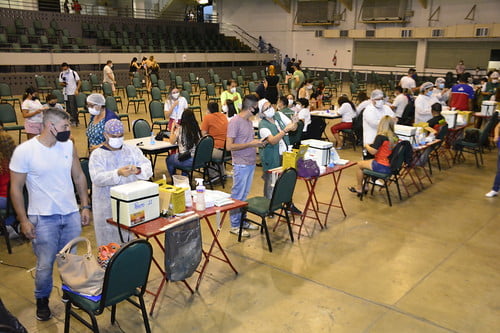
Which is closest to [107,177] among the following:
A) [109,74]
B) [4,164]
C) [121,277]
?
[121,277]

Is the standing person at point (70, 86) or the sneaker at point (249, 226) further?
the standing person at point (70, 86)

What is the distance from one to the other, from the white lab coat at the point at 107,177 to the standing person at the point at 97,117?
6.39 feet

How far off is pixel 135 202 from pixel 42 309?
116 centimetres

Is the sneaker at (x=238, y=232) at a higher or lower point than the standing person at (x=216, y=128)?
lower

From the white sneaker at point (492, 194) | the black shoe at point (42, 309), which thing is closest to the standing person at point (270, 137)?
the black shoe at point (42, 309)

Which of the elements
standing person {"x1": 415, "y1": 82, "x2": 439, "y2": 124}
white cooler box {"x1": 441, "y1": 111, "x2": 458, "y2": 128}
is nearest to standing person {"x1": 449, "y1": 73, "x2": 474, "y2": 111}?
standing person {"x1": 415, "y1": 82, "x2": 439, "y2": 124}

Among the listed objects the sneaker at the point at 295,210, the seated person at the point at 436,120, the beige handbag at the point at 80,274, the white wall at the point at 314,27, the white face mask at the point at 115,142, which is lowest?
the sneaker at the point at 295,210

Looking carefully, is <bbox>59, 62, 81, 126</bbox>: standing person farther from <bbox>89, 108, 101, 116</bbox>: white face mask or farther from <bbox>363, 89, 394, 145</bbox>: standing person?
<bbox>363, 89, 394, 145</bbox>: standing person

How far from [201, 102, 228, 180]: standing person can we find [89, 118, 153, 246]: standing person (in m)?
2.90

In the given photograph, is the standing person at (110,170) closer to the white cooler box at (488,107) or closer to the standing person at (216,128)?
the standing person at (216,128)

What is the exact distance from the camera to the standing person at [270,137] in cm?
511

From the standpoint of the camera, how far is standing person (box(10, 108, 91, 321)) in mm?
3184

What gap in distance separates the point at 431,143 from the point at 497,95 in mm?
4320

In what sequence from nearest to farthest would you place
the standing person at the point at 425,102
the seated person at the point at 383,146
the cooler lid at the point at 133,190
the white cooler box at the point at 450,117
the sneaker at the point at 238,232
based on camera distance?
the cooler lid at the point at 133,190
the sneaker at the point at 238,232
the seated person at the point at 383,146
the white cooler box at the point at 450,117
the standing person at the point at 425,102
